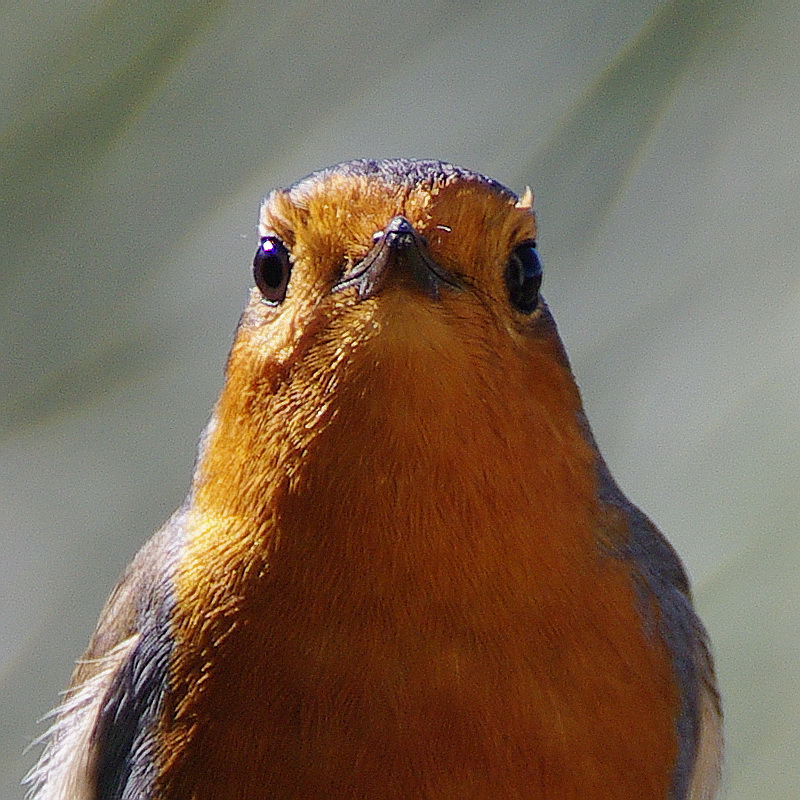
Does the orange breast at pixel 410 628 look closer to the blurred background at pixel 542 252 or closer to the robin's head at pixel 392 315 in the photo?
the robin's head at pixel 392 315

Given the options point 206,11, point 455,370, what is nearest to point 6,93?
point 206,11

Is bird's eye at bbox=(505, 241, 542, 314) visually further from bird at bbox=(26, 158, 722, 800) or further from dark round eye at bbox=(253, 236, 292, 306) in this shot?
dark round eye at bbox=(253, 236, 292, 306)

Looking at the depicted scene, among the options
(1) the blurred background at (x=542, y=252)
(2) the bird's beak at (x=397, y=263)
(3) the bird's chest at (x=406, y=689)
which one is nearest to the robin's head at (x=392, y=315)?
(2) the bird's beak at (x=397, y=263)

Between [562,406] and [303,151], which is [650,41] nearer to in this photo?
[303,151]

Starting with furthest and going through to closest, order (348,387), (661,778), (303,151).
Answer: (303,151)
(661,778)
(348,387)

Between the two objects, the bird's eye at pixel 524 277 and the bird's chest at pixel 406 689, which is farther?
the bird's eye at pixel 524 277
